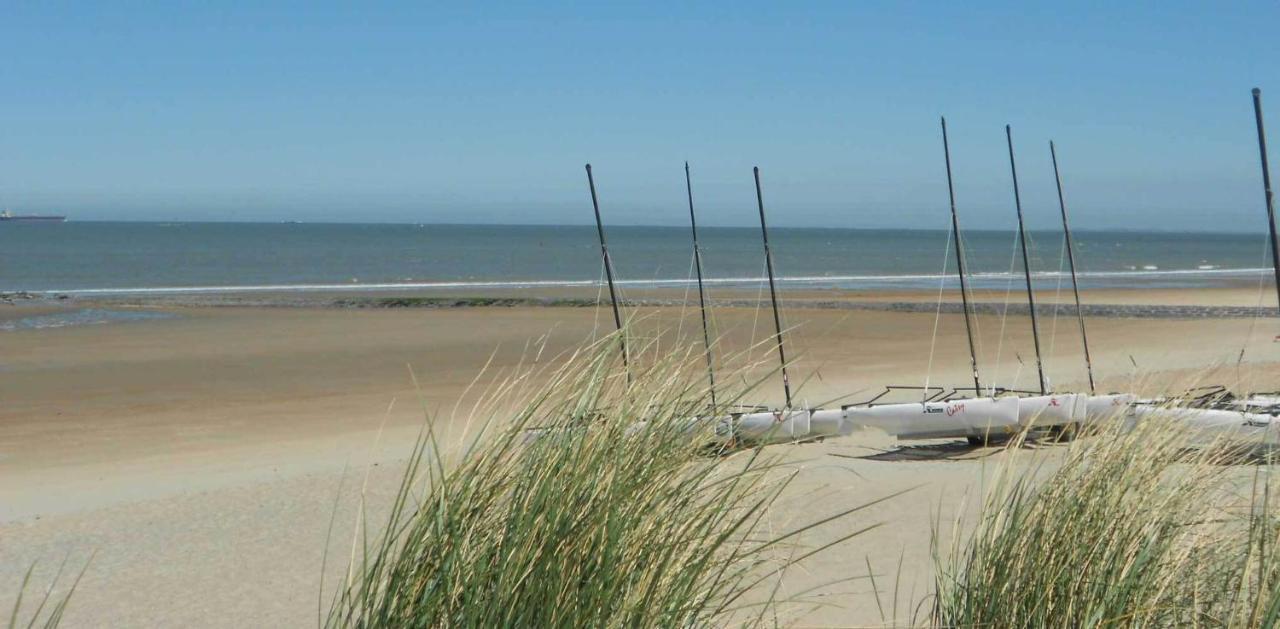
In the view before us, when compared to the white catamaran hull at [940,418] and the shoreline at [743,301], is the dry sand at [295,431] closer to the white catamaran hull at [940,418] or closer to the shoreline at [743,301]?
the white catamaran hull at [940,418]

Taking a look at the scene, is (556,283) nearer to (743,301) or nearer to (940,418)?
(743,301)

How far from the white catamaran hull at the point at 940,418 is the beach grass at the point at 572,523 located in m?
9.11

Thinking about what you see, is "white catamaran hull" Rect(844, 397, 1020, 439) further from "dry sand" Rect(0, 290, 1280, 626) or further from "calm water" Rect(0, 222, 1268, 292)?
"calm water" Rect(0, 222, 1268, 292)

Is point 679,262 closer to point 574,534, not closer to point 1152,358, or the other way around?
point 1152,358

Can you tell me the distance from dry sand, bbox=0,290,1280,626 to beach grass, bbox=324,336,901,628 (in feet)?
1.18

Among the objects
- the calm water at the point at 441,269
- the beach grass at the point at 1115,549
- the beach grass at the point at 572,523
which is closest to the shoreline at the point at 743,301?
the calm water at the point at 441,269

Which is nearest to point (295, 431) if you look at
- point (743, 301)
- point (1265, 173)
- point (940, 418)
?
point (940, 418)

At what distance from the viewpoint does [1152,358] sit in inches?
907

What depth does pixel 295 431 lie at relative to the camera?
16.8m

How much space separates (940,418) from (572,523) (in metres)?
9.98

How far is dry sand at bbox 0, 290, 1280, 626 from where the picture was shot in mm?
8711

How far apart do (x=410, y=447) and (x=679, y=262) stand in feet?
229

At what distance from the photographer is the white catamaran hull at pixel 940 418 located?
12.9m

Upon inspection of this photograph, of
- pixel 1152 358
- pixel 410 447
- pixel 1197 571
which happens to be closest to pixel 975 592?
pixel 1197 571
